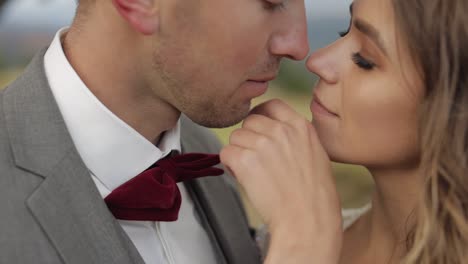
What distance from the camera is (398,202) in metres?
1.67

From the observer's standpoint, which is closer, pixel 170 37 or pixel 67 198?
pixel 67 198

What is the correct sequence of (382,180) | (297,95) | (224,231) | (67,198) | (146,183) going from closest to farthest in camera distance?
(67,198) → (146,183) → (382,180) → (224,231) → (297,95)

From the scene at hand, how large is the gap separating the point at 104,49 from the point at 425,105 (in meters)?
0.66

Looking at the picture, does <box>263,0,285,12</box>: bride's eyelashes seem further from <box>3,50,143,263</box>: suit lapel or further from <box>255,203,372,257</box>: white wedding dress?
<box>255,203,372,257</box>: white wedding dress

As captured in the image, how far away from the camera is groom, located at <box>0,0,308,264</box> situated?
1.41m

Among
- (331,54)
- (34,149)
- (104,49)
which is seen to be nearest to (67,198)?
(34,149)

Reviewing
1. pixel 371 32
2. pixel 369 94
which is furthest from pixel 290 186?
pixel 371 32

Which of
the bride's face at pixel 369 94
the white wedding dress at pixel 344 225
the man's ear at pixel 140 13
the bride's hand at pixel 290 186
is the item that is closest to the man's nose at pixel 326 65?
the bride's face at pixel 369 94

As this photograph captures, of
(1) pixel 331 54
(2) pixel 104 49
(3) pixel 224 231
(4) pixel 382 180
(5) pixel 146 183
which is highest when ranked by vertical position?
(2) pixel 104 49

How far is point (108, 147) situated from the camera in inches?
60.6

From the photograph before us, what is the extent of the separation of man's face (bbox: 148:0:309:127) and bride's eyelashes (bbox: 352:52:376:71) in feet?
0.39

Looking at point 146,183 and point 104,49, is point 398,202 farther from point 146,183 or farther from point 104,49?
point 104,49

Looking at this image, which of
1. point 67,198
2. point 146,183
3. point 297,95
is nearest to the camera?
point 67,198

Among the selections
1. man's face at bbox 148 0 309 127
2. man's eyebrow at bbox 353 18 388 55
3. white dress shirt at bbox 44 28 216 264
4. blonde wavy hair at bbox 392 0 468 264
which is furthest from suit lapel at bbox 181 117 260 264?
man's eyebrow at bbox 353 18 388 55
